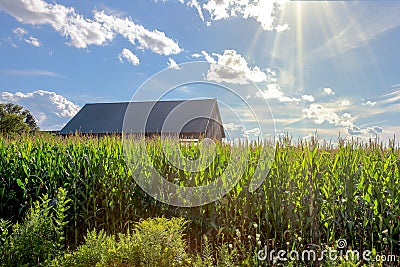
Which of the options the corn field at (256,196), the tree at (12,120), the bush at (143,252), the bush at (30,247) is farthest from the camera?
the tree at (12,120)

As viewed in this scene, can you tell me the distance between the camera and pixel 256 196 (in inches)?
165

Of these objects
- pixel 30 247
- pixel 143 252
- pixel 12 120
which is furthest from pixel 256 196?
pixel 12 120

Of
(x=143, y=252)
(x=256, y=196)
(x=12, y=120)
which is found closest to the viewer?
(x=143, y=252)

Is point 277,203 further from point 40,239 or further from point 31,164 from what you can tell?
point 31,164

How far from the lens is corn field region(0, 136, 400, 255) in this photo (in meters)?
3.93

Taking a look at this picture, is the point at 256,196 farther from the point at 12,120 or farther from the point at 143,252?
the point at 12,120

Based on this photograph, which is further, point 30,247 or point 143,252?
point 30,247

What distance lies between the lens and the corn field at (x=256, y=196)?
393 centimetres

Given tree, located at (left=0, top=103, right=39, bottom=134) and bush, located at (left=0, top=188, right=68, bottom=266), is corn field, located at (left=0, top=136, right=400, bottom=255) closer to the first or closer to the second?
bush, located at (left=0, top=188, right=68, bottom=266)

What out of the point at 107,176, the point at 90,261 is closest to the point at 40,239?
the point at 90,261

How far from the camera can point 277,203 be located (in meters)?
4.02

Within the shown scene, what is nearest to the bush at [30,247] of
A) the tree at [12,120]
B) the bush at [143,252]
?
the bush at [143,252]

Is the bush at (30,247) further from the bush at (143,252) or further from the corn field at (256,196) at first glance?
the corn field at (256,196)

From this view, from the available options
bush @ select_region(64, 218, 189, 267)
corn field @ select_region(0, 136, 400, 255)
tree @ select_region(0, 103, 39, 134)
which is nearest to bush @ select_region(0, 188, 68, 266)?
bush @ select_region(64, 218, 189, 267)
